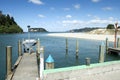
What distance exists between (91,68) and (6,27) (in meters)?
148

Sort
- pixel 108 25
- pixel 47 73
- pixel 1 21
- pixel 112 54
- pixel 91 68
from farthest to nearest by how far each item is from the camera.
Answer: pixel 1 21 < pixel 108 25 < pixel 112 54 < pixel 91 68 < pixel 47 73

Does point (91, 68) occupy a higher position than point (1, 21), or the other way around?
point (1, 21)

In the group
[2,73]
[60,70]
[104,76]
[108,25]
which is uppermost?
[108,25]

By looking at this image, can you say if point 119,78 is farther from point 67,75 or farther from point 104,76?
point 67,75

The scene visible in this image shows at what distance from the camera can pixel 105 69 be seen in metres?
10.2

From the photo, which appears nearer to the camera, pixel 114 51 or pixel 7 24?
pixel 114 51

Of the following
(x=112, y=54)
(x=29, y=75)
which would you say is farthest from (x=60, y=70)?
(x=112, y=54)

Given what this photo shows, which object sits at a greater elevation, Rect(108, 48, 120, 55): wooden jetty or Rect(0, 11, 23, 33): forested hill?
Rect(0, 11, 23, 33): forested hill

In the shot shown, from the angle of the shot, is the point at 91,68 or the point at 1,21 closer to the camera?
the point at 91,68

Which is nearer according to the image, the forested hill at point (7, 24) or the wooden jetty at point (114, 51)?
the wooden jetty at point (114, 51)

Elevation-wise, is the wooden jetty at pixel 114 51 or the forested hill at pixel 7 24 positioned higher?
the forested hill at pixel 7 24

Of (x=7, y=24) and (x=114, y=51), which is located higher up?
(x=7, y=24)

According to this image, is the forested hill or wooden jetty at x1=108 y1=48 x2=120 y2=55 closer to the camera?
wooden jetty at x1=108 y1=48 x2=120 y2=55

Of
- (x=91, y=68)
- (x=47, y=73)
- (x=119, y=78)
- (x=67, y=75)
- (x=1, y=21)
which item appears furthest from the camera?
(x=1, y=21)
